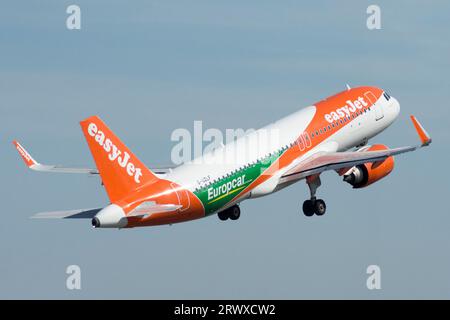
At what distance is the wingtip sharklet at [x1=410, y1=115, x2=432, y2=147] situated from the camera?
72875 mm

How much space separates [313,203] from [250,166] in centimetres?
646

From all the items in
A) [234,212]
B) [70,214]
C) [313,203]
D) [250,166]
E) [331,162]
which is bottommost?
[70,214]

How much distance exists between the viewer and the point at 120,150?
6512 centimetres

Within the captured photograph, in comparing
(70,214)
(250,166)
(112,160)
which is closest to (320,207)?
(250,166)

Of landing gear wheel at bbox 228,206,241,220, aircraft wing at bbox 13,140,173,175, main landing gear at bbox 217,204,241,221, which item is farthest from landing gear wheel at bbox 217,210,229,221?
aircraft wing at bbox 13,140,173,175

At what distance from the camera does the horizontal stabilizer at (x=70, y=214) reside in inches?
2537

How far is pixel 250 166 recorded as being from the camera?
237 ft

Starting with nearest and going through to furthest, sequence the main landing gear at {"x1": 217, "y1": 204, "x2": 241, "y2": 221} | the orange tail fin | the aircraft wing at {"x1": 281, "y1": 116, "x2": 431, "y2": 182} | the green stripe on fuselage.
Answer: the orange tail fin
the green stripe on fuselage
the aircraft wing at {"x1": 281, "y1": 116, "x2": 431, "y2": 182}
the main landing gear at {"x1": 217, "y1": 204, "x2": 241, "y2": 221}

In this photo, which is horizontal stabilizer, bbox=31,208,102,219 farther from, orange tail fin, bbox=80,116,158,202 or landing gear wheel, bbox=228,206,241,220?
landing gear wheel, bbox=228,206,241,220

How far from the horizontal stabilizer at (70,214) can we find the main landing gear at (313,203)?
634 inches

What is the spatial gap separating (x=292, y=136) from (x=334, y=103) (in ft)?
18.3

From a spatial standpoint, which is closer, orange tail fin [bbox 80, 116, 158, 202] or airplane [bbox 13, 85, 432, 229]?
orange tail fin [bbox 80, 116, 158, 202]

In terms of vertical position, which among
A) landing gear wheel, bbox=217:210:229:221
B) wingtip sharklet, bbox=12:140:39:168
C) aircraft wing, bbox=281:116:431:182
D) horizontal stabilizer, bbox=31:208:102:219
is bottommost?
horizontal stabilizer, bbox=31:208:102:219

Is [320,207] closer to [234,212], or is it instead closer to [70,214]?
[234,212]
